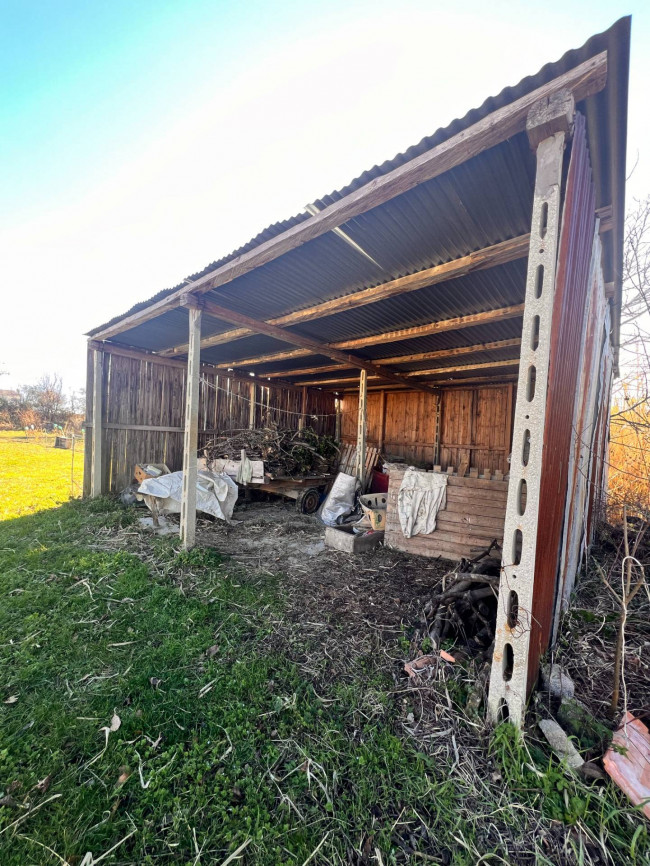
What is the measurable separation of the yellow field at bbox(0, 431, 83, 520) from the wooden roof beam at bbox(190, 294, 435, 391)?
5061 millimetres

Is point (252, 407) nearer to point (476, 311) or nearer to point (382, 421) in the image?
point (382, 421)

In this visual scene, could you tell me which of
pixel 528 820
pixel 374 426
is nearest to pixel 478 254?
pixel 528 820

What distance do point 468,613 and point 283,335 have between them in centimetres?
512

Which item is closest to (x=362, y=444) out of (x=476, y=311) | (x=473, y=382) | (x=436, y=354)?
(x=436, y=354)

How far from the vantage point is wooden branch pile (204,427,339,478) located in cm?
756

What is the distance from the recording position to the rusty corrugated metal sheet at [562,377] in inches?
76.9

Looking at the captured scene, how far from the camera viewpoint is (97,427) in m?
7.07

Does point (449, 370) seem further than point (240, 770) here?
Yes

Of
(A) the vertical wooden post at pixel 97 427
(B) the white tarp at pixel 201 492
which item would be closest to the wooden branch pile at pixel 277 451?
(B) the white tarp at pixel 201 492

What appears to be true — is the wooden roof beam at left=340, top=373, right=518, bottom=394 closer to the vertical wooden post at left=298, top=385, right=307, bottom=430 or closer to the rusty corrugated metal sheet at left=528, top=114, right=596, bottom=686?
the vertical wooden post at left=298, top=385, right=307, bottom=430

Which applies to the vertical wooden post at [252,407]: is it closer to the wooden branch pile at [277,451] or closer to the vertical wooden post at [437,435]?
the wooden branch pile at [277,451]

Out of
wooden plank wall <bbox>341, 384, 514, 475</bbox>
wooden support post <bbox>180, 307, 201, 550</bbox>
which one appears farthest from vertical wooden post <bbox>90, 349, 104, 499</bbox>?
wooden plank wall <bbox>341, 384, 514, 475</bbox>

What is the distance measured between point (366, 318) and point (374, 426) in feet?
24.5

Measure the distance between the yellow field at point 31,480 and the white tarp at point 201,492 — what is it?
8.05 feet
